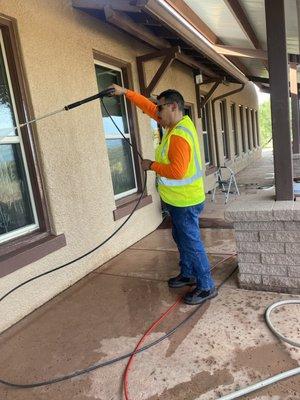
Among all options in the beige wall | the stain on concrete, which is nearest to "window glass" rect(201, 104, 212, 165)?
the beige wall

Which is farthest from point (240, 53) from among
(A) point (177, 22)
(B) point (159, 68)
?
(A) point (177, 22)

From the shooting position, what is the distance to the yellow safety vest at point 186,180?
8.74ft

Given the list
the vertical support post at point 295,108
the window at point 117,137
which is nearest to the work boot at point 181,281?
the window at point 117,137

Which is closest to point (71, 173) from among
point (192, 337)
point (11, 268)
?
point (11, 268)

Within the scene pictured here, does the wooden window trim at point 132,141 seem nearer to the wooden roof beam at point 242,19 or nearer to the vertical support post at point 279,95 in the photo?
the wooden roof beam at point 242,19

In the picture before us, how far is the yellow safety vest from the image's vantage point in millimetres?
2664

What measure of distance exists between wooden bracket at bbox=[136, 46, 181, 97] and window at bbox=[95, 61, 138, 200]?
A: 1.03 ft

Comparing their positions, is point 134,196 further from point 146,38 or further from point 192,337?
point 192,337

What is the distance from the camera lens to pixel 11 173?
2936 mm

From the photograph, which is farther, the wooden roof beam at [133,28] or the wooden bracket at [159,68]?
the wooden bracket at [159,68]

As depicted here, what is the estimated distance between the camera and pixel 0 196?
9.27 ft

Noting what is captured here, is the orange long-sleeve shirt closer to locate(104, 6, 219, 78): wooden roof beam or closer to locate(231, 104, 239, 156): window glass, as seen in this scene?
locate(104, 6, 219, 78): wooden roof beam

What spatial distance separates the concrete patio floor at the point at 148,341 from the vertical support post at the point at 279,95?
0.93m

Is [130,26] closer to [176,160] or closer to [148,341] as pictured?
[176,160]
